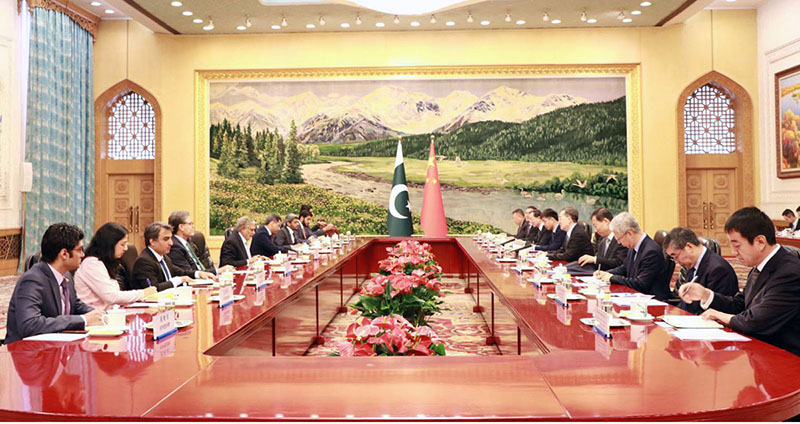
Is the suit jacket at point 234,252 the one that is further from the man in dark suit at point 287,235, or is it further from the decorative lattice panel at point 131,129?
the decorative lattice panel at point 131,129

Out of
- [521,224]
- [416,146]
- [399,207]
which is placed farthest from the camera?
[416,146]

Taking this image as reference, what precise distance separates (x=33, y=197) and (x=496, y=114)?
831 cm

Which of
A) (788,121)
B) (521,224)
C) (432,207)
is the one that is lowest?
(521,224)

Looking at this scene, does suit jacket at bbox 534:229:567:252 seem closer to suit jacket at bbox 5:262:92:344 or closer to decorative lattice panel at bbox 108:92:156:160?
suit jacket at bbox 5:262:92:344

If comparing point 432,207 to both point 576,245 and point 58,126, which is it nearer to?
point 576,245

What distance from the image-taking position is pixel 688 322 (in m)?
2.53

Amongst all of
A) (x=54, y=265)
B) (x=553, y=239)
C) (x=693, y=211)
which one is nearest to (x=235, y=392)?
(x=54, y=265)

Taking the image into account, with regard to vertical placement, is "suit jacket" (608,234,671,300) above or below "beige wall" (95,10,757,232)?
below

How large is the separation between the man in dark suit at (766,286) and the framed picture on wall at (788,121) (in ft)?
30.7

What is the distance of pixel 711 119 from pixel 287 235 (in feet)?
28.2

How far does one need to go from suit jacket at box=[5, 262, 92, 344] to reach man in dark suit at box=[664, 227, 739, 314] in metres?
3.02

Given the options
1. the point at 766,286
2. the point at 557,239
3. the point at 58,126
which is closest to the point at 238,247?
the point at 557,239

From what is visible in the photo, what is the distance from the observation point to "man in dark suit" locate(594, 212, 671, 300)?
404cm

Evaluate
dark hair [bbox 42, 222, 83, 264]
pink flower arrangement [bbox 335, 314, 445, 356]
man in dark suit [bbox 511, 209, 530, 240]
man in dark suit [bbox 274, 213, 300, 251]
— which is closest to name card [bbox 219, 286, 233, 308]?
dark hair [bbox 42, 222, 83, 264]
